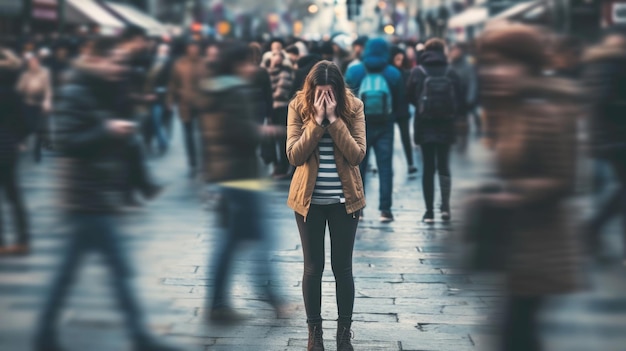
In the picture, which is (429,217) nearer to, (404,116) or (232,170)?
(404,116)

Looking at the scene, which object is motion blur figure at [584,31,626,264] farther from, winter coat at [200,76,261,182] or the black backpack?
winter coat at [200,76,261,182]

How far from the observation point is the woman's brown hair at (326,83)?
17.9 ft

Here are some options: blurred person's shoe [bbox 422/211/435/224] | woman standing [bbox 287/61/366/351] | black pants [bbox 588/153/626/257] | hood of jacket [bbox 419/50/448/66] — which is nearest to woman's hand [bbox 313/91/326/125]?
woman standing [bbox 287/61/366/351]

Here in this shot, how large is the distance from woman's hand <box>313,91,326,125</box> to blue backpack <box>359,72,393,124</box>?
4.31m

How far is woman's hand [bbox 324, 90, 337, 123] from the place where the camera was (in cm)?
544

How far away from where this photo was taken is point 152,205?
38.2ft

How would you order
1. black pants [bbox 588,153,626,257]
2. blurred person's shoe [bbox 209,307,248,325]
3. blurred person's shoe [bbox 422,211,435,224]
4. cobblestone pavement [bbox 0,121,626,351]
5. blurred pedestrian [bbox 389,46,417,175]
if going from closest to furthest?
cobblestone pavement [bbox 0,121,626,351] < blurred person's shoe [bbox 209,307,248,325] < black pants [bbox 588,153,626,257] < blurred person's shoe [bbox 422,211,435,224] < blurred pedestrian [bbox 389,46,417,175]

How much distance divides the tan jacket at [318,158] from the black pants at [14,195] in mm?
3743

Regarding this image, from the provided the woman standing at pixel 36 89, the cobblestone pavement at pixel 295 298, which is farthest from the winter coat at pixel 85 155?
the woman standing at pixel 36 89

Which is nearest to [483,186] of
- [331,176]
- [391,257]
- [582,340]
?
[331,176]

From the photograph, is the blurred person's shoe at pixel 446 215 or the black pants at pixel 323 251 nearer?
the black pants at pixel 323 251

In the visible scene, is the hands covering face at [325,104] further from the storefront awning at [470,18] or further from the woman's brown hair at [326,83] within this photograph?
the storefront awning at [470,18]

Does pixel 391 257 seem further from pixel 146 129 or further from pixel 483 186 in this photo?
pixel 146 129

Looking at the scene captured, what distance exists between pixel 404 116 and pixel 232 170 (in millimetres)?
7178
